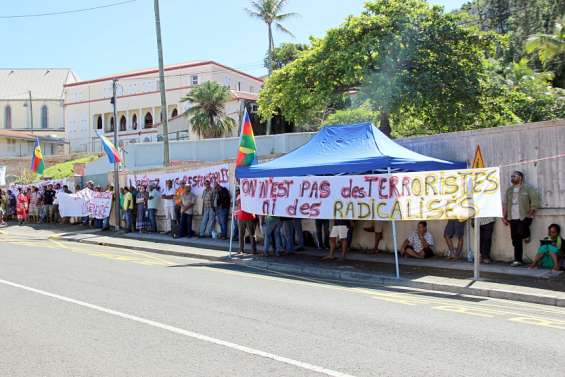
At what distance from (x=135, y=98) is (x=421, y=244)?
2543 inches

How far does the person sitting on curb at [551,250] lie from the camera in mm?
11164

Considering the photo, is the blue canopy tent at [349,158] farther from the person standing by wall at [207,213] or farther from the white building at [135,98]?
the white building at [135,98]

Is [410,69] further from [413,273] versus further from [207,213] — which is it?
[413,273]

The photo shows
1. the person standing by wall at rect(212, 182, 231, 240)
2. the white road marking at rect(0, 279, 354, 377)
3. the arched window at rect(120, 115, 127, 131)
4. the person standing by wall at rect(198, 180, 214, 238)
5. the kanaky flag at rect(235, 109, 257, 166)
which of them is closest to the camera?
the white road marking at rect(0, 279, 354, 377)

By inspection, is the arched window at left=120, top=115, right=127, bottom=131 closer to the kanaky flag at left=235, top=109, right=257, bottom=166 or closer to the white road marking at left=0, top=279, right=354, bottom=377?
the kanaky flag at left=235, top=109, right=257, bottom=166

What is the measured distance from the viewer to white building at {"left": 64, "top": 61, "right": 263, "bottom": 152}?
69.5m

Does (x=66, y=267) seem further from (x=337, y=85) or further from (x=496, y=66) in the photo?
(x=496, y=66)

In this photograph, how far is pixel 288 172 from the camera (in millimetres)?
13469

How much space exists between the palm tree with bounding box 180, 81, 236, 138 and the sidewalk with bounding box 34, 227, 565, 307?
30025 millimetres

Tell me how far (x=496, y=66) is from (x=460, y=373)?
27750mm

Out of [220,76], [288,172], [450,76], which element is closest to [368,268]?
[288,172]

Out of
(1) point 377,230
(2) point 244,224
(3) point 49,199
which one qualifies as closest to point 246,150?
(2) point 244,224

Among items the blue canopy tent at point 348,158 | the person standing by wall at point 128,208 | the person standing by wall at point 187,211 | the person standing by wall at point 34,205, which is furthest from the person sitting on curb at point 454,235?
the person standing by wall at point 34,205

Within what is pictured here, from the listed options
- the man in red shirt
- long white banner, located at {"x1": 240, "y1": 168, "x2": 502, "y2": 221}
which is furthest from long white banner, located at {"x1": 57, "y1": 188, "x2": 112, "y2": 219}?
long white banner, located at {"x1": 240, "y1": 168, "x2": 502, "y2": 221}
